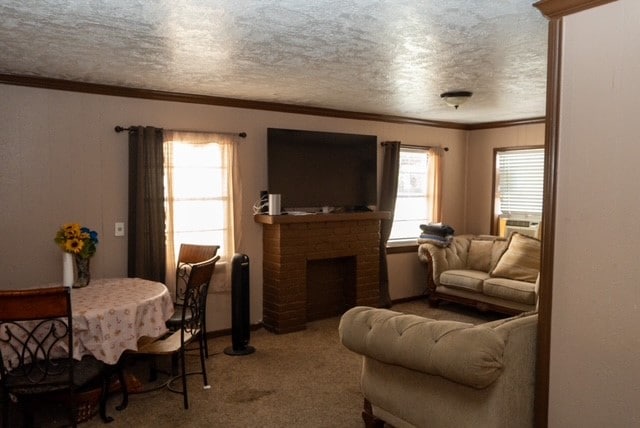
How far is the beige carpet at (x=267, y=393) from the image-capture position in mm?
3211

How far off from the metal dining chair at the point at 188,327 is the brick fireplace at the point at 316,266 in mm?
1422

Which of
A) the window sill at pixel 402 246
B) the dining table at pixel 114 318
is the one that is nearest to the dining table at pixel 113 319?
the dining table at pixel 114 318

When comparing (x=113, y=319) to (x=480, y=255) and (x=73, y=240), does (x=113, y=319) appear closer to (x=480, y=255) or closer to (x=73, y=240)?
(x=73, y=240)

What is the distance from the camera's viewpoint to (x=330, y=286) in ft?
19.0

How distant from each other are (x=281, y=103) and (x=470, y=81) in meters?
2.01

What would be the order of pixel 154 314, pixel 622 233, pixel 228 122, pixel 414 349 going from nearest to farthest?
pixel 622 233, pixel 414 349, pixel 154 314, pixel 228 122

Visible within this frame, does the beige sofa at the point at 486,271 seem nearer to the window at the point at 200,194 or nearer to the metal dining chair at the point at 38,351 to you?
the window at the point at 200,194

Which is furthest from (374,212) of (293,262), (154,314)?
(154,314)

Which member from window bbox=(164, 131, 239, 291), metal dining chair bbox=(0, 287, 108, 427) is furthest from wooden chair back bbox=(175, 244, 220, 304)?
metal dining chair bbox=(0, 287, 108, 427)

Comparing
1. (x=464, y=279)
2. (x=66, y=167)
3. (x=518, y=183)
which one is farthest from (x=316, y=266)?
(x=518, y=183)

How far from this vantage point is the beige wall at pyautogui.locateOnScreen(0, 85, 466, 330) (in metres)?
3.93

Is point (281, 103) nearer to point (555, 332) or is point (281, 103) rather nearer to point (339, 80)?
point (339, 80)

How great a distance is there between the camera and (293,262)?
5.07 metres

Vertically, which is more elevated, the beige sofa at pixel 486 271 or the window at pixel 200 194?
the window at pixel 200 194
